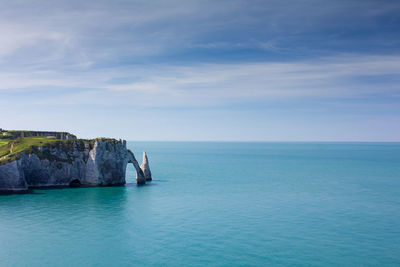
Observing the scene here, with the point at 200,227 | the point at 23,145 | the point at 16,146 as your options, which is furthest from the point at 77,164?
the point at 200,227

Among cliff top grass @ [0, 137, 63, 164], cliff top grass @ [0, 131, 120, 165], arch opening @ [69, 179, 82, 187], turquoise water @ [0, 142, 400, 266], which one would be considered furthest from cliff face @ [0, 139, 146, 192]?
turquoise water @ [0, 142, 400, 266]

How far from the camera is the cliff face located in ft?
275

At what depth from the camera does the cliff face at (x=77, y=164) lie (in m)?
83.9

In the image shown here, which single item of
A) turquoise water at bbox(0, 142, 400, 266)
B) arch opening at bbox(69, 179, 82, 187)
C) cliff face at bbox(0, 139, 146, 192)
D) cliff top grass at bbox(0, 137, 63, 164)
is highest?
cliff top grass at bbox(0, 137, 63, 164)

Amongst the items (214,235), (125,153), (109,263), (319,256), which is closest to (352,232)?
(319,256)

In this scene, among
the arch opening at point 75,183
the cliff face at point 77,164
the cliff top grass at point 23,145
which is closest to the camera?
the cliff top grass at point 23,145

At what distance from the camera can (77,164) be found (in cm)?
8875

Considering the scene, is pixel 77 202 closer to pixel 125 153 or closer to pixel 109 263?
pixel 125 153

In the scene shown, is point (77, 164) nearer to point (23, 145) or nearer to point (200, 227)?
point (23, 145)

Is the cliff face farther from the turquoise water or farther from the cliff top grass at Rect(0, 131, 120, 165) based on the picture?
the turquoise water

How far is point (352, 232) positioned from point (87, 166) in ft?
233

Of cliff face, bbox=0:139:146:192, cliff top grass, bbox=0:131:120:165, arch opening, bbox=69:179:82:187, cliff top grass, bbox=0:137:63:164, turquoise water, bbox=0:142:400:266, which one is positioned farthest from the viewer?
arch opening, bbox=69:179:82:187

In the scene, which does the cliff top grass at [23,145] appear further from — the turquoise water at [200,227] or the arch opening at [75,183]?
the turquoise water at [200,227]

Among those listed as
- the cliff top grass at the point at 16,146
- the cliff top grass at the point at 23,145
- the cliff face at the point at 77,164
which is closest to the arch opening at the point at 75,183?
the cliff face at the point at 77,164
